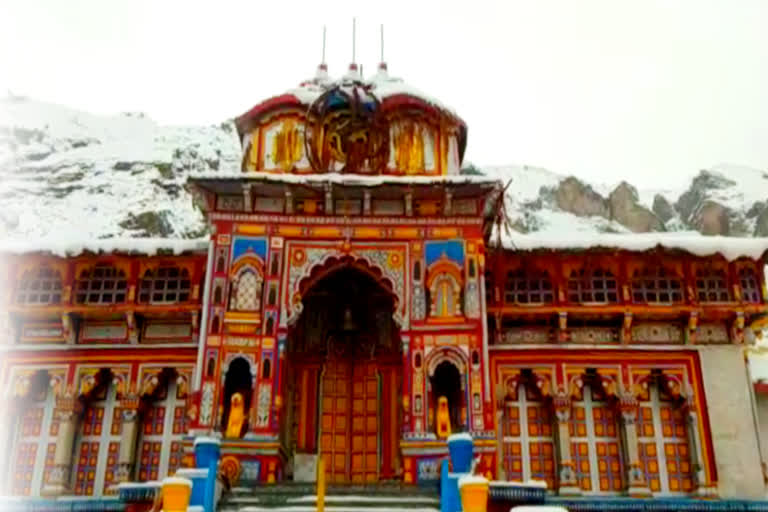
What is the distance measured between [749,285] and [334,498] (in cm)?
1181

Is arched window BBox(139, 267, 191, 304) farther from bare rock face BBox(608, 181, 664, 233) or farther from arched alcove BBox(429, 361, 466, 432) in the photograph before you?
bare rock face BBox(608, 181, 664, 233)

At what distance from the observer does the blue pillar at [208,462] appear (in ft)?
40.4

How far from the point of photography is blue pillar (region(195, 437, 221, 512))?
485 inches

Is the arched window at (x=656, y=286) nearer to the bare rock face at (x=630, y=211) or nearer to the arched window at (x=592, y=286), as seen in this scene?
the arched window at (x=592, y=286)

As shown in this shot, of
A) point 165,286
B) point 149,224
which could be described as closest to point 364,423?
point 165,286

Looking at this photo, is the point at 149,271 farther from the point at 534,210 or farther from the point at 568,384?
the point at 534,210

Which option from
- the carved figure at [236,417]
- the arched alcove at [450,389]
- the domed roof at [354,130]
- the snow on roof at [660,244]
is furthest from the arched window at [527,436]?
the carved figure at [236,417]

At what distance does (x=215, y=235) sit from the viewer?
16.5 m

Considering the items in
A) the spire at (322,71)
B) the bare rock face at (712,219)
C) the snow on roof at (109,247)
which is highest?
the bare rock face at (712,219)

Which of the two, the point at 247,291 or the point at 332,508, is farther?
the point at 247,291

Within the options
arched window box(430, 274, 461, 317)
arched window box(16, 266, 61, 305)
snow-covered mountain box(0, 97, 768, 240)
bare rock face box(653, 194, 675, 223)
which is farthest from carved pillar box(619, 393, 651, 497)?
bare rock face box(653, 194, 675, 223)

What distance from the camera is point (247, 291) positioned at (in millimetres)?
16219

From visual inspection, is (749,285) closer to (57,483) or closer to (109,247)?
(109,247)

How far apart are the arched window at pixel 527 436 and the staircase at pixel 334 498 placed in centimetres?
460
